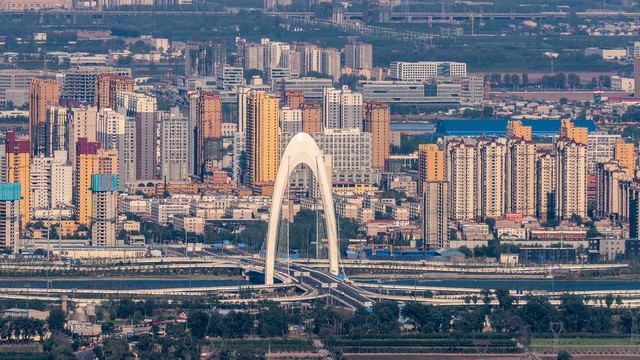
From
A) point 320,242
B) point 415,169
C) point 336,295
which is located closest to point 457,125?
point 415,169

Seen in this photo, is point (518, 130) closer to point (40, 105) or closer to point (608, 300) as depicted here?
point (40, 105)

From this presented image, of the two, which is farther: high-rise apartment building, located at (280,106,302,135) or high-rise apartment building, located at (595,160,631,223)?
high-rise apartment building, located at (280,106,302,135)

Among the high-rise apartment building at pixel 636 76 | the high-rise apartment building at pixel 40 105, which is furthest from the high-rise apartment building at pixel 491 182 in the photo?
the high-rise apartment building at pixel 636 76

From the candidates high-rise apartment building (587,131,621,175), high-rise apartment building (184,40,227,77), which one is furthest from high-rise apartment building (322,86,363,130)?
high-rise apartment building (184,40,227,77)

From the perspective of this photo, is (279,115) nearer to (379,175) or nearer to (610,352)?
(379,175)

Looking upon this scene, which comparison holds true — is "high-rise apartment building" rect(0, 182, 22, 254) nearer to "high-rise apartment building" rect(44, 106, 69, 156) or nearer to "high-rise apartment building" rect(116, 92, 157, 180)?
"high-rise apartment building" rect(116, 92, 157, 180)

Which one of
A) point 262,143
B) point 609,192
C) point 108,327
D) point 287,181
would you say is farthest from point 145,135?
point 108,327
